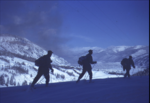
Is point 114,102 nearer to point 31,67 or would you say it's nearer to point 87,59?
point 87,59

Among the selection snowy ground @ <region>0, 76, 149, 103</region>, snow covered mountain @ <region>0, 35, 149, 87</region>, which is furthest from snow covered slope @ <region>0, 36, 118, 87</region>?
snowy ground @ <region>0, 76, 149, 103</region>

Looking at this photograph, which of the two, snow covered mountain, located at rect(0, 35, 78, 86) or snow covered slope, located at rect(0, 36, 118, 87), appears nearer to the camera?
snow covered slope, located at rect(0, 36, 118, 87)

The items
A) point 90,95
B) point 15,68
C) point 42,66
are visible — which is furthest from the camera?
point 15,68

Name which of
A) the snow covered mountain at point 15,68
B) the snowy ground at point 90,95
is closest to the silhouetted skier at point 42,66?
the snowy ground at point 90,95

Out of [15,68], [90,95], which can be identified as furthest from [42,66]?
[15,68]

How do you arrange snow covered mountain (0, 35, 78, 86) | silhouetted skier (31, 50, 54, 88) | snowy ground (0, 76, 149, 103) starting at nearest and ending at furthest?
snowy ground (0, 76, 149, 103)
silhouetted skier (31, 50, 54, 88)
snow covered mountain (0, 35, 78, 86)

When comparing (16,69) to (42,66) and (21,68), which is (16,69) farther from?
(42,66)

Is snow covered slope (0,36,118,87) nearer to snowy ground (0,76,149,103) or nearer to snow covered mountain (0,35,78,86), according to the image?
snow covered mountain (0,35,78,86)

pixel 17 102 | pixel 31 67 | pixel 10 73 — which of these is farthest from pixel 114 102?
pixel 31 67

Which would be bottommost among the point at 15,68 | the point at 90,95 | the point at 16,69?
the point at 90,95

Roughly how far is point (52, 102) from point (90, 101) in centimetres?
107

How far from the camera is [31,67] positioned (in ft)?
92.1

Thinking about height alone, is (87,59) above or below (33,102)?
above

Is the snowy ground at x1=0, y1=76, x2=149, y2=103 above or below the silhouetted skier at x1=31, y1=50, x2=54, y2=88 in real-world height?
below
